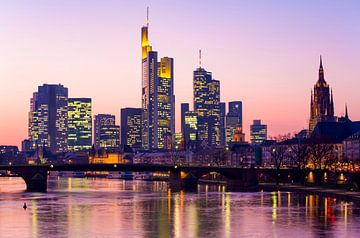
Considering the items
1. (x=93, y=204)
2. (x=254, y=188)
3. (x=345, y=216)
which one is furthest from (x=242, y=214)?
(x=254, y=188)

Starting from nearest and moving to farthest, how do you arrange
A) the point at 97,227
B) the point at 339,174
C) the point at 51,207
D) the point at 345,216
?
the point at 97,227 < the point at 345,216 < the point at 51,207 < the point at 339,174

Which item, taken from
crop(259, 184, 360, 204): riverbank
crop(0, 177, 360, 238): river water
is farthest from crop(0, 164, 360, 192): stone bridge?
crop(0, 177, 360, 238): river water

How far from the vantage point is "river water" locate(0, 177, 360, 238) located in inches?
3258

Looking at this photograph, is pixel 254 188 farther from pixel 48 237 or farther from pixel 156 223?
pixel 48 237

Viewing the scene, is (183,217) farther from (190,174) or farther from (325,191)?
(190,174)

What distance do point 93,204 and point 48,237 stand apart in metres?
49.3

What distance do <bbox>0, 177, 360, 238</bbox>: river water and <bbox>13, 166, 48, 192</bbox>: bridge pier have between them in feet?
114

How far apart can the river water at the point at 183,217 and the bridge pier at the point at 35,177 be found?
34627mm

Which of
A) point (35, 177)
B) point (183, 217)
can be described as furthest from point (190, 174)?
point (183, 217)

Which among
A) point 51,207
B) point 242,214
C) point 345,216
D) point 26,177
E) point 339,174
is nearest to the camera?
point 345,216

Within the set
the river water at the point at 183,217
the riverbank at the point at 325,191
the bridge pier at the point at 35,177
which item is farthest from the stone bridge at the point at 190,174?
the river water at the point at 183,217

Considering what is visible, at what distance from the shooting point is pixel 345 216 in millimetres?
98750

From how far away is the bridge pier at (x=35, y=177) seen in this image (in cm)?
17438

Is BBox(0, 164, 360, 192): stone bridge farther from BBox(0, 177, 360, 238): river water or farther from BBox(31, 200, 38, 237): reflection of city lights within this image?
BBox(31, 200, 38, 237): reflection of city lights
